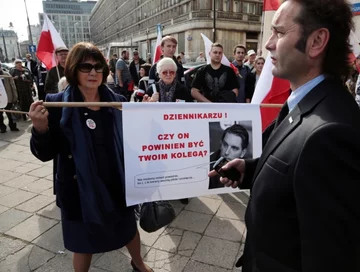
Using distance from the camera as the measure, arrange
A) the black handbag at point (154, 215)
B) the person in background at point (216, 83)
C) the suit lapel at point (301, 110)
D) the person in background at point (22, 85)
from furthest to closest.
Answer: the person in background at point (22, 85)
the person in background at point (216, 83)
the black handbag at point (154, 215)
the suit lapel at point (301, 110)

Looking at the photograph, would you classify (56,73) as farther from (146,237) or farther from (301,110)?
(301,110)

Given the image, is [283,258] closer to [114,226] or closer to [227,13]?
[114,226]

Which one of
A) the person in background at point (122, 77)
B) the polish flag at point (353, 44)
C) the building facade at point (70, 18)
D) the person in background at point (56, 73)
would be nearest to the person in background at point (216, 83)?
the polish flag at point (353, 44)

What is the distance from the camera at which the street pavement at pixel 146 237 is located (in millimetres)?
2441

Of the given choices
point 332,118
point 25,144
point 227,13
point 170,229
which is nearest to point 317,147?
point 332,118

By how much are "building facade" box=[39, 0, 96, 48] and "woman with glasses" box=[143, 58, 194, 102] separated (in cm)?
9305

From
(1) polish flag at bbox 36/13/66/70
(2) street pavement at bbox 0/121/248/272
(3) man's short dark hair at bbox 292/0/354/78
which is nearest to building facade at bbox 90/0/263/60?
(1) polish flag at bbox 36/13/66/70

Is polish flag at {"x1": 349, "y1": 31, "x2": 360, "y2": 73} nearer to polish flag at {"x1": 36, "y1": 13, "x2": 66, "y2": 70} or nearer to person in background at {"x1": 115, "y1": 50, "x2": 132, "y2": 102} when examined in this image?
polish flag at {"x1": 36, "y1": 13, "x2": 66, "y2": 70}

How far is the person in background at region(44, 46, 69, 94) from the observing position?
462 centimetres

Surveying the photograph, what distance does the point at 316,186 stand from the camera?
0.83 meters

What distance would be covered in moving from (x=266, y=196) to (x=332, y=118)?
364 mm

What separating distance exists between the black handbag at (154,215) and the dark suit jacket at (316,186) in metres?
1.25

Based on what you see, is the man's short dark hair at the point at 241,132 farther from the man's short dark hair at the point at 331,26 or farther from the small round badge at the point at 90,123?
the man's short dark hair at the point at 331,26

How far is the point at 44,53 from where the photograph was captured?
16.0 feet
